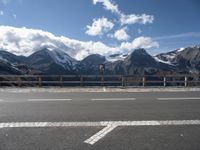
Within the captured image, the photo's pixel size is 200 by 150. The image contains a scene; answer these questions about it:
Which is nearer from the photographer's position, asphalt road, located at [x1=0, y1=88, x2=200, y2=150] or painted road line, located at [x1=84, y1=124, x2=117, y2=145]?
asphalt road, located at [x1=0, y1=88, x2=200, y2=150]

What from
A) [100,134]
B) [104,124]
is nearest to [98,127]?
[104,124]

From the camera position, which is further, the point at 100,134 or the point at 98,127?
the point at 98,127

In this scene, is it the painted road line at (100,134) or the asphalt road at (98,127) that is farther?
the painted road line at (100,134)

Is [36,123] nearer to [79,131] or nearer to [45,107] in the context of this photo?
[79,131]

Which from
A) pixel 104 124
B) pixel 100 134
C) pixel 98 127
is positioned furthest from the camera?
pixel 104 124

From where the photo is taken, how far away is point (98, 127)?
803 centimetres

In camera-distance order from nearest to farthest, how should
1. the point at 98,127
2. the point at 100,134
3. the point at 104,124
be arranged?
the point at 100,134, the point at 98,127, the point at 104,124

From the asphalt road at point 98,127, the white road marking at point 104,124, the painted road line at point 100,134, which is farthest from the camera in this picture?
the white road marking at point 104,124

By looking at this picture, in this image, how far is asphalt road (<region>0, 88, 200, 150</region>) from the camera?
253 inches

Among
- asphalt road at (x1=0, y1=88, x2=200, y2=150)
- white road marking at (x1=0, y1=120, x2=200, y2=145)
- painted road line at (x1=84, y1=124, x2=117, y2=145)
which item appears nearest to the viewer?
Result: asphalt road at (x1=0, y1=88, x2=200, y2=150)

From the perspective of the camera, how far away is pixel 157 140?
22.1 ft

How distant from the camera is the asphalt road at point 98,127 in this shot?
642 centimetres

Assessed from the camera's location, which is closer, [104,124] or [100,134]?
[100,134]

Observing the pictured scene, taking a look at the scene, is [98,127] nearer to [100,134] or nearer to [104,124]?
[104,124]
